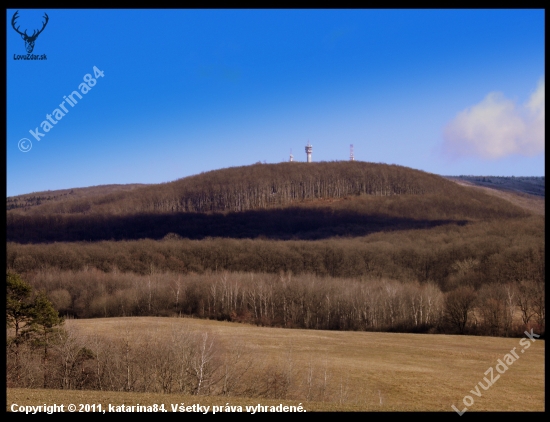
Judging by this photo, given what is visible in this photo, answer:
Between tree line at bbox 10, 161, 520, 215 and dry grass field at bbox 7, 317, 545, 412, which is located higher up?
tree line at bbox 10, 161, 520, 215

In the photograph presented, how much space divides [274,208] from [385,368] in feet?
417

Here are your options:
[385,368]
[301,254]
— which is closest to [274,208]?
[301,254]

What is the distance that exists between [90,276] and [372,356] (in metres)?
55.6

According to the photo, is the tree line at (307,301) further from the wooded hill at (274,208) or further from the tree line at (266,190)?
the tree line at (266,190)

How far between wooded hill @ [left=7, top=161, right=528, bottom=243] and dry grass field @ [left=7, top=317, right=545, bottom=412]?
80.6m

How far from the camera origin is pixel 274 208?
16612cm

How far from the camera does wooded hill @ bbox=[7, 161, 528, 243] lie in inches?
5571

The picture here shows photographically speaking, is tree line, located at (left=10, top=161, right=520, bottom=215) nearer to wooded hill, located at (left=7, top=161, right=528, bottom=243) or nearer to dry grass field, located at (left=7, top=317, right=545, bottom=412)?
wooded hill, located at (left=7, top=161, right=528, bottom=243)

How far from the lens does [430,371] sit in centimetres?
3991

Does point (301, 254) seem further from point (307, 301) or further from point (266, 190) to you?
point (266, 190)

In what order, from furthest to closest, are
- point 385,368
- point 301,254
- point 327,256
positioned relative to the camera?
point 301,254, point 327,256, point 385,368

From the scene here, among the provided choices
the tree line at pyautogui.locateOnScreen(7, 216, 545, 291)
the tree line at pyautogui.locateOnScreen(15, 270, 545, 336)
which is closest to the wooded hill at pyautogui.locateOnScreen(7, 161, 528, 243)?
the tree line at pyautogui.locateOnScreen(7, 216, 545, 291)

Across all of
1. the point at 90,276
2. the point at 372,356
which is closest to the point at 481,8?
the point at 372,356

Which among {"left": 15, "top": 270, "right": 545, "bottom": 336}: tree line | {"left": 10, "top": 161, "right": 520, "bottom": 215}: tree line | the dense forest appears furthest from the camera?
{"left": 10, "top": 161, "right": 520, "bottom": 215}: tree line
